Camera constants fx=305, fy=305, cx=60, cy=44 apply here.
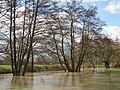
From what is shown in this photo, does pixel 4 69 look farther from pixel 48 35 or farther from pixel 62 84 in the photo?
pixel 62 84

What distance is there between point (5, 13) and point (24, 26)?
3496mm

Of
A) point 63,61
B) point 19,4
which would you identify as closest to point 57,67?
point 63,61

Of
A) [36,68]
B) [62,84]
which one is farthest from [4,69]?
[62,84]

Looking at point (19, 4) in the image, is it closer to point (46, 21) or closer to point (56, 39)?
point (46, 21)

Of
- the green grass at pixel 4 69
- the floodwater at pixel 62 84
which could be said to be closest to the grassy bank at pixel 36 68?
the green grass at pixel 4 69

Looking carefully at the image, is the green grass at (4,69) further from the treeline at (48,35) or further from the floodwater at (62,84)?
the floodwater at (62,84)

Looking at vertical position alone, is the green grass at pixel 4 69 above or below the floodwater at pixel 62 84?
above

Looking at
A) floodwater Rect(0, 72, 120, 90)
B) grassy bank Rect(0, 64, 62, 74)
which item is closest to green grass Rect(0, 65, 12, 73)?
grassy bank Rect(0, 64, 62, 74)

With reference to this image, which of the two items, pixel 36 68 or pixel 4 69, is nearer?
pixel 4 69

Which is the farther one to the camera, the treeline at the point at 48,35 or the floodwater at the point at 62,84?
the treeline at the point at 48,35

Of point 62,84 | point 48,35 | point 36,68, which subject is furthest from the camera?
point 36,68

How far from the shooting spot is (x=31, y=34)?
30188mm

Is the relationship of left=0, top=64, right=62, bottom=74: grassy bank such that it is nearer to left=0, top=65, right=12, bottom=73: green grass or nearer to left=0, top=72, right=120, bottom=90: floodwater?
left=0, top=65, right=12, bottom=73: green grass

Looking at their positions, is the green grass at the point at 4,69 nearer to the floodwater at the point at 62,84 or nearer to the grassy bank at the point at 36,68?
the grassy bank at the point at 36,68
